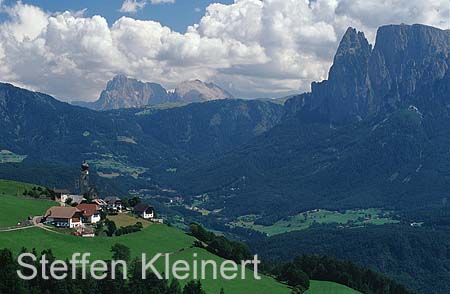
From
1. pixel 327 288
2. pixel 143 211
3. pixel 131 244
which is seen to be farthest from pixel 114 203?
pixel 327 288

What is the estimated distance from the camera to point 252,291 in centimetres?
11869

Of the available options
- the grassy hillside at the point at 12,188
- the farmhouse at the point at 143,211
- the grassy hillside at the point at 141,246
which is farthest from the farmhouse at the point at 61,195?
the grassy hillside at the point at 141,246

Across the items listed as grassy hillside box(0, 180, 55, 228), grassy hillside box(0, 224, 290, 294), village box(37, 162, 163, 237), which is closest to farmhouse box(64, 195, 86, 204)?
village box(37, 162, 163, 237)

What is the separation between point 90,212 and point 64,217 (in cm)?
1050

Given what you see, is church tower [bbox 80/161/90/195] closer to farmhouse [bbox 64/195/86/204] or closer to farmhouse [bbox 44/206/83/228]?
farmhouse [bbox 64/195/86/204]

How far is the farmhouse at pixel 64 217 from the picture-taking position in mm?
131375

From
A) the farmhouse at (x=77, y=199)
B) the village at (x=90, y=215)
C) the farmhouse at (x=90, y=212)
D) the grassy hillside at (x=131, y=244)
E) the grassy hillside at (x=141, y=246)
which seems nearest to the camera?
the grassy hillside at (x=141, y=246)

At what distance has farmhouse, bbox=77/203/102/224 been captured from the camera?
140250 millimetres

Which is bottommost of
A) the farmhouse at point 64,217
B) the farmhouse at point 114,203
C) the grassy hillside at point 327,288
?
the grassy hillside at point 327,288

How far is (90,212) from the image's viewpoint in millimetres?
141625

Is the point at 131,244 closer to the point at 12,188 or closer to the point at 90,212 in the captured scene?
the point at 90,212

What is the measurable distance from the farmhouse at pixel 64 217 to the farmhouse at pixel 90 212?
4.47 meters

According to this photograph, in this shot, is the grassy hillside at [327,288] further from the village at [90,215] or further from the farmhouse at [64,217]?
the farmhouse at [64,217]

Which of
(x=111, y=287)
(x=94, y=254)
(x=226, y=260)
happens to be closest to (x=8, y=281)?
(x=111, y=287)
